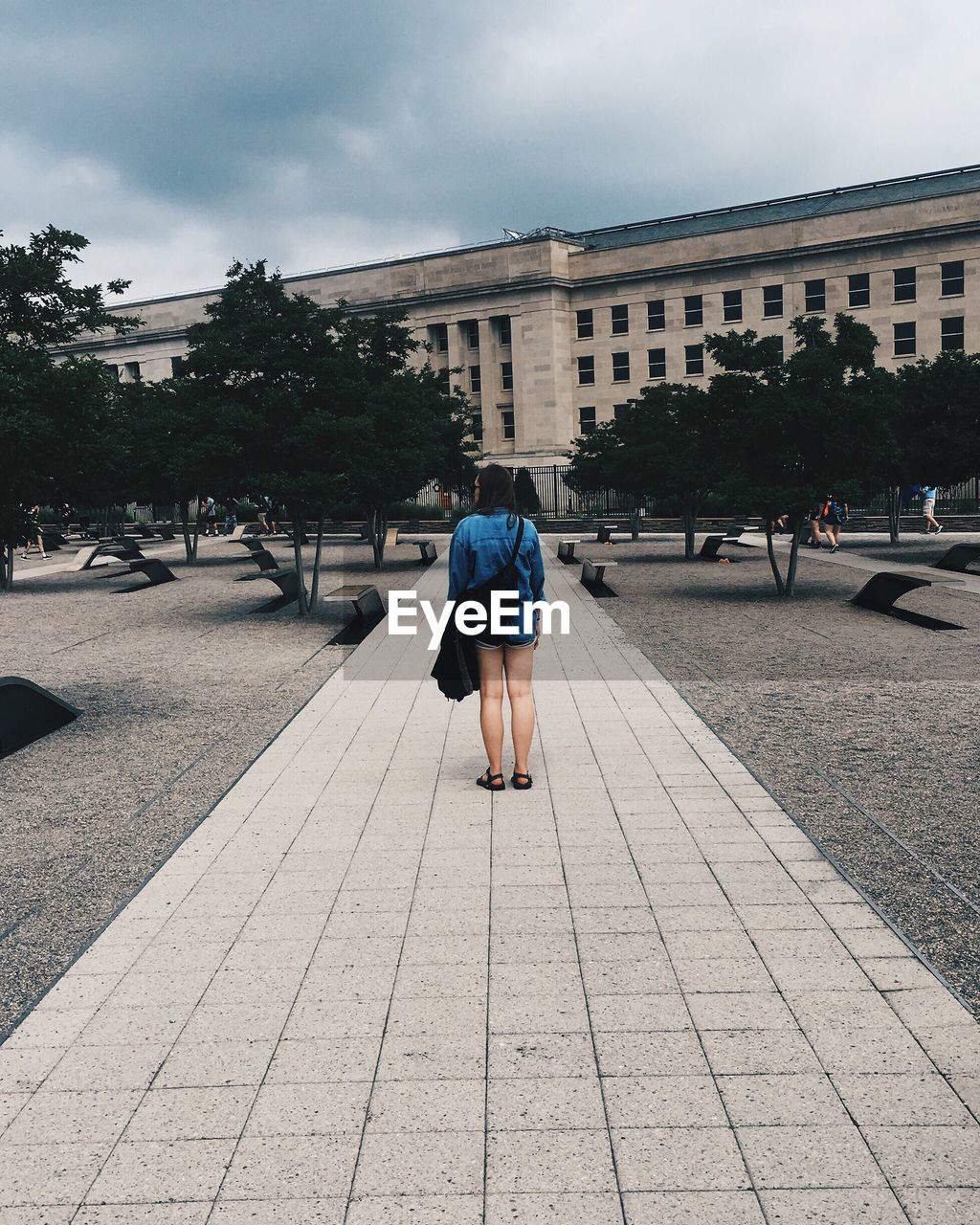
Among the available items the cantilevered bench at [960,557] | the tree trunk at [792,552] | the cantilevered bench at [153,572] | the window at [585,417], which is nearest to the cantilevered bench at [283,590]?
the cantilevered bench at [153,572]

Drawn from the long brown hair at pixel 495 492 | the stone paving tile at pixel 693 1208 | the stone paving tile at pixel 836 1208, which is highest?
the long brown hair at pixel 495 492

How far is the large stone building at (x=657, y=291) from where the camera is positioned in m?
65.4

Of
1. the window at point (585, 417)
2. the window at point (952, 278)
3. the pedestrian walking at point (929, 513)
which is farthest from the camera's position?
the window at point (585, 417)

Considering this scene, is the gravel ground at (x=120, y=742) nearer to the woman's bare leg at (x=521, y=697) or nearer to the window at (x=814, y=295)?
the woman's bare leg at (x=521, y=697)

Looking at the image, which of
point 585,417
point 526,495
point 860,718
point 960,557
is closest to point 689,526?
point 960,557

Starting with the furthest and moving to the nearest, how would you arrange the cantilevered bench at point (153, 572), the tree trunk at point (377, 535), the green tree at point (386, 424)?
the tree trunk at point (377, 535) → the cantilevered bench at point (153, 572) → the green tree at point (386, 424)

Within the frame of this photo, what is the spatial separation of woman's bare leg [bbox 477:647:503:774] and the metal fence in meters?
28.1

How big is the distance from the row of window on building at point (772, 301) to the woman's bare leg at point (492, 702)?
6010cm

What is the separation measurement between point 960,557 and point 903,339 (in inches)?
1936

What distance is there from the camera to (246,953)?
4.57 m

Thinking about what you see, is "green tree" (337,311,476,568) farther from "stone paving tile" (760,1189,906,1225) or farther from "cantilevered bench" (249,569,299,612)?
"stone paving tile" (760,1189,906,1225)

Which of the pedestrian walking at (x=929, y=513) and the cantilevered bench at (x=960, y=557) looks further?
the pedestrian walking at (x=929, y=513)

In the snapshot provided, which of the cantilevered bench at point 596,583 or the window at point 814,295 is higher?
Result: the window at point 814,295

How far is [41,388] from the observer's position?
9367mm
